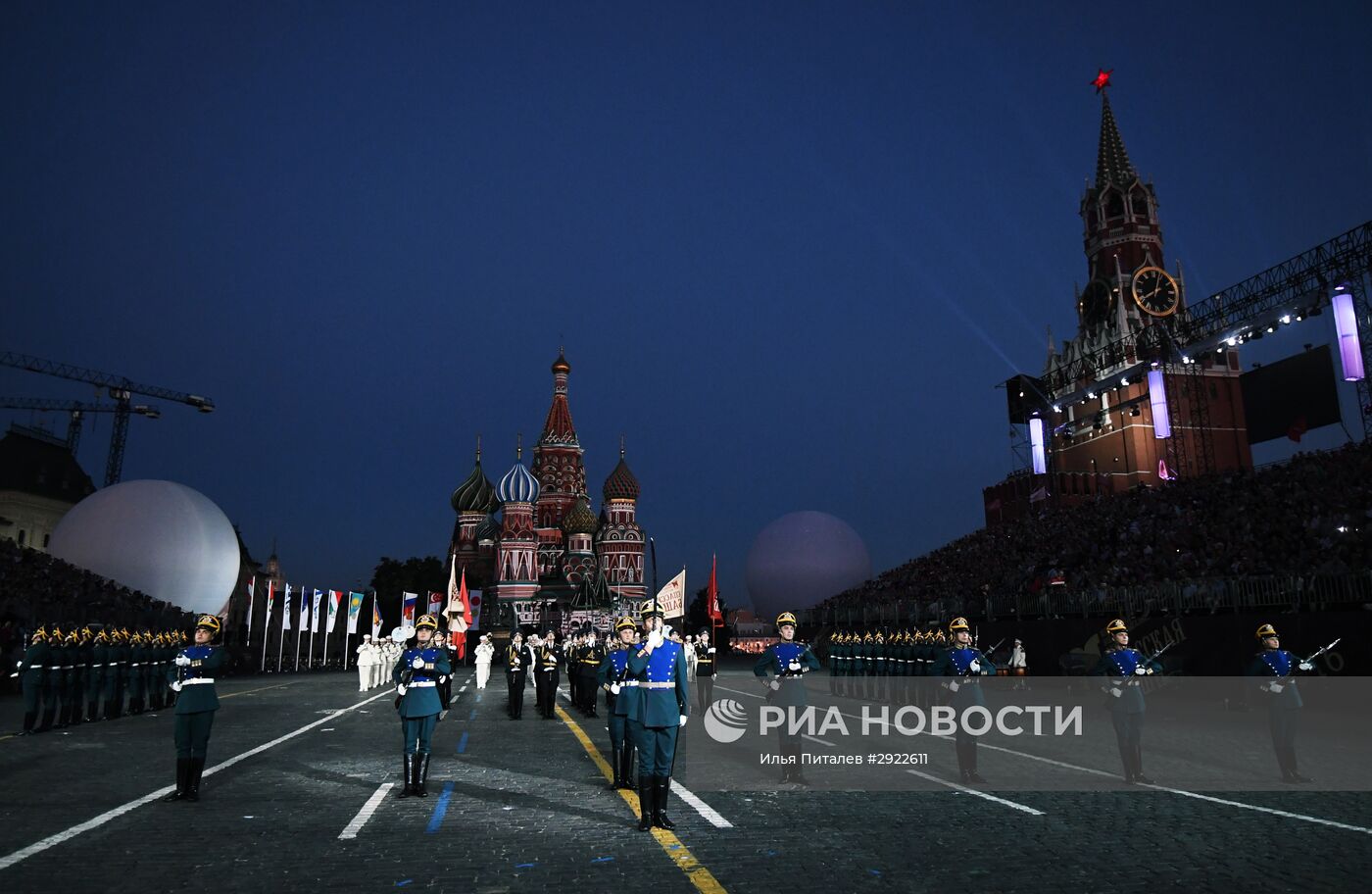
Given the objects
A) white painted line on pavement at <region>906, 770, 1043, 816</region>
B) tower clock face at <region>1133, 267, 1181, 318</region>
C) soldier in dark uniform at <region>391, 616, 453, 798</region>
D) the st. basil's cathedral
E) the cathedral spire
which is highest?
the cathedral spire

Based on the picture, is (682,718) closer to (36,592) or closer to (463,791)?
(463,791)

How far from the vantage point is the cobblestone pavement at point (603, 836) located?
6.71m

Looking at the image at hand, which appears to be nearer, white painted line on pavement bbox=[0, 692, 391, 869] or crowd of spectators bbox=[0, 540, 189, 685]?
white painted line on pavement bbox=[0, 692, 391, 869]

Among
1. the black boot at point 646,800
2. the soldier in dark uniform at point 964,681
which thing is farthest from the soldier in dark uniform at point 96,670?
the soldier in dark uniform at point 964,681

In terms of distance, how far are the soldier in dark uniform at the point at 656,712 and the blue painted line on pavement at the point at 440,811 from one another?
206 centimetres

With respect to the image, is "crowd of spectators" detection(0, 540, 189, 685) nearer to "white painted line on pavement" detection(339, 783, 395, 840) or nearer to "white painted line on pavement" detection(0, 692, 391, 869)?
"white painted line on pavement" detection(0, 692, 391, 869)

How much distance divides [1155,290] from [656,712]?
70.7m

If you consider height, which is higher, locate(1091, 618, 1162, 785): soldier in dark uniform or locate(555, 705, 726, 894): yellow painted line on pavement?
locate(1091, 618, 1162, 785): soldier in dark uniform

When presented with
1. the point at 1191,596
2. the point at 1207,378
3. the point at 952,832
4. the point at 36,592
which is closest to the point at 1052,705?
the point at 1191,596

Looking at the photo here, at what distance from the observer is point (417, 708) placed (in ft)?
34.4

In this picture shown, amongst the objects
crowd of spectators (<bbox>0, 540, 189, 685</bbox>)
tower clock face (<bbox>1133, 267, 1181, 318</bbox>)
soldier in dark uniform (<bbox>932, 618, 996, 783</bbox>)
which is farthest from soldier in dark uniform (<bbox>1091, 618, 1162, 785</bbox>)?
tower clock face (<bbox>1133, 267, 1181, 318</bbox>)

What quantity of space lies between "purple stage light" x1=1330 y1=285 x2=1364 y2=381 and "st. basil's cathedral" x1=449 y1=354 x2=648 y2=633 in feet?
203

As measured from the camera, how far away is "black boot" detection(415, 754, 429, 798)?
10406 mm

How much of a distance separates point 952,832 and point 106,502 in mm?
60647
